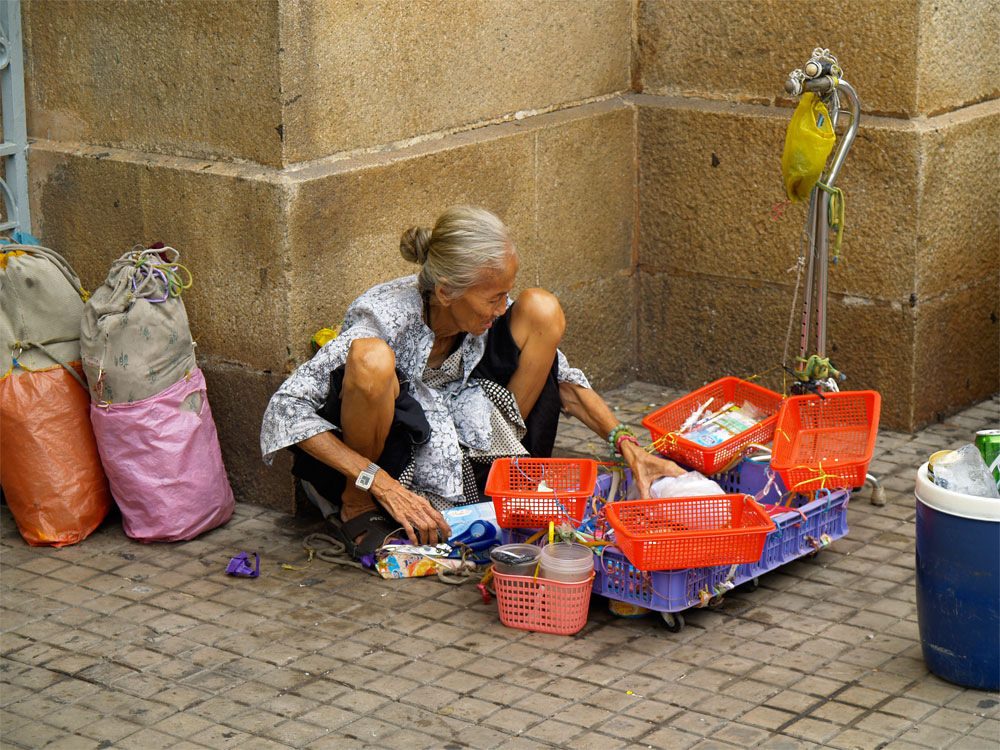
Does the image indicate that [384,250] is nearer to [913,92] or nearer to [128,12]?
[128,12]

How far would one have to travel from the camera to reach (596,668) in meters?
3.52

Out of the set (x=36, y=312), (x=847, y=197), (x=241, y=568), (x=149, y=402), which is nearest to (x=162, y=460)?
(x=149, y=402)

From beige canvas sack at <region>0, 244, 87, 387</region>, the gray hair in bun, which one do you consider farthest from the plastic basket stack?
beige canvas sack at <region>0, 244, 87, 387</region>

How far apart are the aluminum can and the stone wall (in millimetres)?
1906

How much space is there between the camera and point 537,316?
14.2 feet

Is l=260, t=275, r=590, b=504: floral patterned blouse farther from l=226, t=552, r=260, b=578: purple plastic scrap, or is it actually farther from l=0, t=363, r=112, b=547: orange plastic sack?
l=0, t=363, r=112, b=547: orange plastic sack

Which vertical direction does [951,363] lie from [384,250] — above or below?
below

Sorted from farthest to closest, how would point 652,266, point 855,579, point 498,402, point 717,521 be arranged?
point 652,266
point 498,402
point 855,579
point 717,521

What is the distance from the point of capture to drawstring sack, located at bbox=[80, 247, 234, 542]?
4.22 meters

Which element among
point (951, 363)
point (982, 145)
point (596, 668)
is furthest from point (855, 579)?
point (982, 145)

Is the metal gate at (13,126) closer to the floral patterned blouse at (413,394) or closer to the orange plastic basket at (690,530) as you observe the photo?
the floral patterned blouse at (413,394)

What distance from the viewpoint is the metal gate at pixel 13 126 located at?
4.71 m

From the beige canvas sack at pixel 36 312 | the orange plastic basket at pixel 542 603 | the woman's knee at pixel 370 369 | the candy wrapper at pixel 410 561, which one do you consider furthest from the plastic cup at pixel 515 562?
the beige canvas sack at pixel 36 312

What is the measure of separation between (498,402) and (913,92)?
6.53 ft
